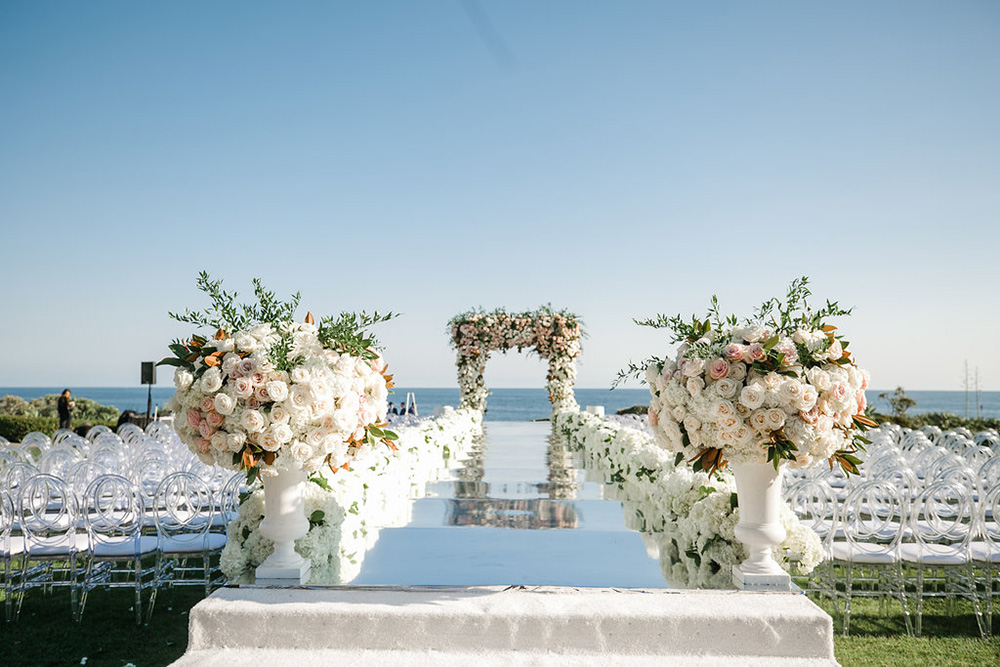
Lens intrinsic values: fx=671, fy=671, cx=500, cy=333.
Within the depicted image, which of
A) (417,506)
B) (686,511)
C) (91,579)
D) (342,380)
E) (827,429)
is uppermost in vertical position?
(342,380)

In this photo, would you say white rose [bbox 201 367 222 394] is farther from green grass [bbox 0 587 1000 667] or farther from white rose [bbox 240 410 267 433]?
green grass [bbox 0 587 1000 667]

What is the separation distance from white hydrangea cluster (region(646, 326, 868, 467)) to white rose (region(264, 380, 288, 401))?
4.91 ft

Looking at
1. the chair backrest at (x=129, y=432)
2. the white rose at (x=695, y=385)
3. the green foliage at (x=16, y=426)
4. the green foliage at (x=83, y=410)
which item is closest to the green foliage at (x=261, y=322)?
the white rose at (x=695, y=385)

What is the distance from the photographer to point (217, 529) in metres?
5.95

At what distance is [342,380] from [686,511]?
1.90m

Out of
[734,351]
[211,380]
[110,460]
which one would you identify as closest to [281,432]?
[211,380]

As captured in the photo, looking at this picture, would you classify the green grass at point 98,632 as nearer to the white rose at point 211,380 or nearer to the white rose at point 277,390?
the white rose at point 211,380

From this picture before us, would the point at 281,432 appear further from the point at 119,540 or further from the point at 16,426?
the point at 16,426

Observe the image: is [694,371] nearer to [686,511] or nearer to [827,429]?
[827,429]

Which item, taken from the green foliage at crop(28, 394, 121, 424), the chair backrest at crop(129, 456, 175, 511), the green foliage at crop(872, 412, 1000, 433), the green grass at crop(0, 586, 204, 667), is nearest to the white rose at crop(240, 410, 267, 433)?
the green grass at crop(0, 586, 204, 667)

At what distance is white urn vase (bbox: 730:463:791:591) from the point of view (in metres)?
2.81

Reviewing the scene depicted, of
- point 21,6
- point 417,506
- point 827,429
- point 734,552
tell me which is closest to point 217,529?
point 417,506

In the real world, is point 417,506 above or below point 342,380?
below

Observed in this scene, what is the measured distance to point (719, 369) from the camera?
2549 millimetres
